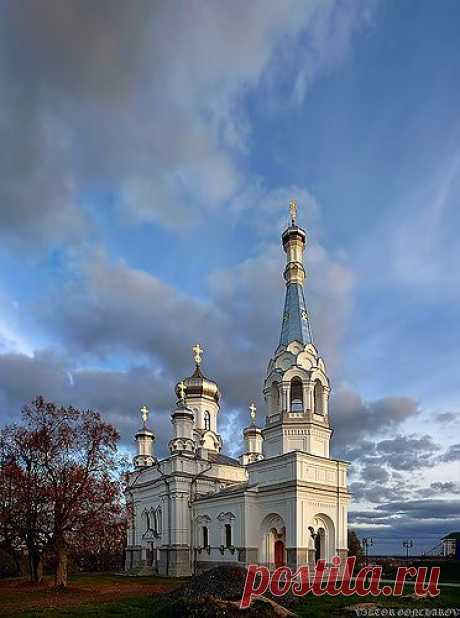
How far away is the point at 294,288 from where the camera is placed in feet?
113

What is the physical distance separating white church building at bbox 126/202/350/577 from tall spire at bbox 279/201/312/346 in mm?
66

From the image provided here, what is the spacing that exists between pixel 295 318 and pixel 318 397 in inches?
196

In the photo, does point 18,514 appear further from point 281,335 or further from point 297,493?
point 281,335

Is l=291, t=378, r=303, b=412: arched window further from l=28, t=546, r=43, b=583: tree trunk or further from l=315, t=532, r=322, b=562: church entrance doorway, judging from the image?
l=28, t=546, r=43, b=583: tree trunk

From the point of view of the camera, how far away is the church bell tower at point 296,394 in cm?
3044

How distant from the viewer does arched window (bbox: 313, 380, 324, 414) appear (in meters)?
31.5

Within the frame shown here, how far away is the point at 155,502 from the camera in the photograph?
41.9 m

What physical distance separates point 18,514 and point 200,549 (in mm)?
15082

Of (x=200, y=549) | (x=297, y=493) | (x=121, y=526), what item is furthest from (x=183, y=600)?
(x=200, y=549)

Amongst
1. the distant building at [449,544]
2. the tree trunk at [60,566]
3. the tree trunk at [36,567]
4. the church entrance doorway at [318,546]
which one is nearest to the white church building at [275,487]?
the church entrance doorway at [318,546]

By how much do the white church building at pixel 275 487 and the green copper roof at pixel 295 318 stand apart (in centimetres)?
6

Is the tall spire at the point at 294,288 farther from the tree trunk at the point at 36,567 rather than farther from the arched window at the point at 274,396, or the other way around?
the tree trunk at the point at 36,567

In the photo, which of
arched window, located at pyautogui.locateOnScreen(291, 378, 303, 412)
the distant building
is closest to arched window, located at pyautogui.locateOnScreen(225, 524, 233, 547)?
arched window, located at pyautogui.locateOnScreen(291, 378, 303, 412)

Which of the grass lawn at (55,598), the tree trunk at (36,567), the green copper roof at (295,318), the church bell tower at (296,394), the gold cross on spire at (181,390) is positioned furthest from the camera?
the gold cross on spire at (181,390)
